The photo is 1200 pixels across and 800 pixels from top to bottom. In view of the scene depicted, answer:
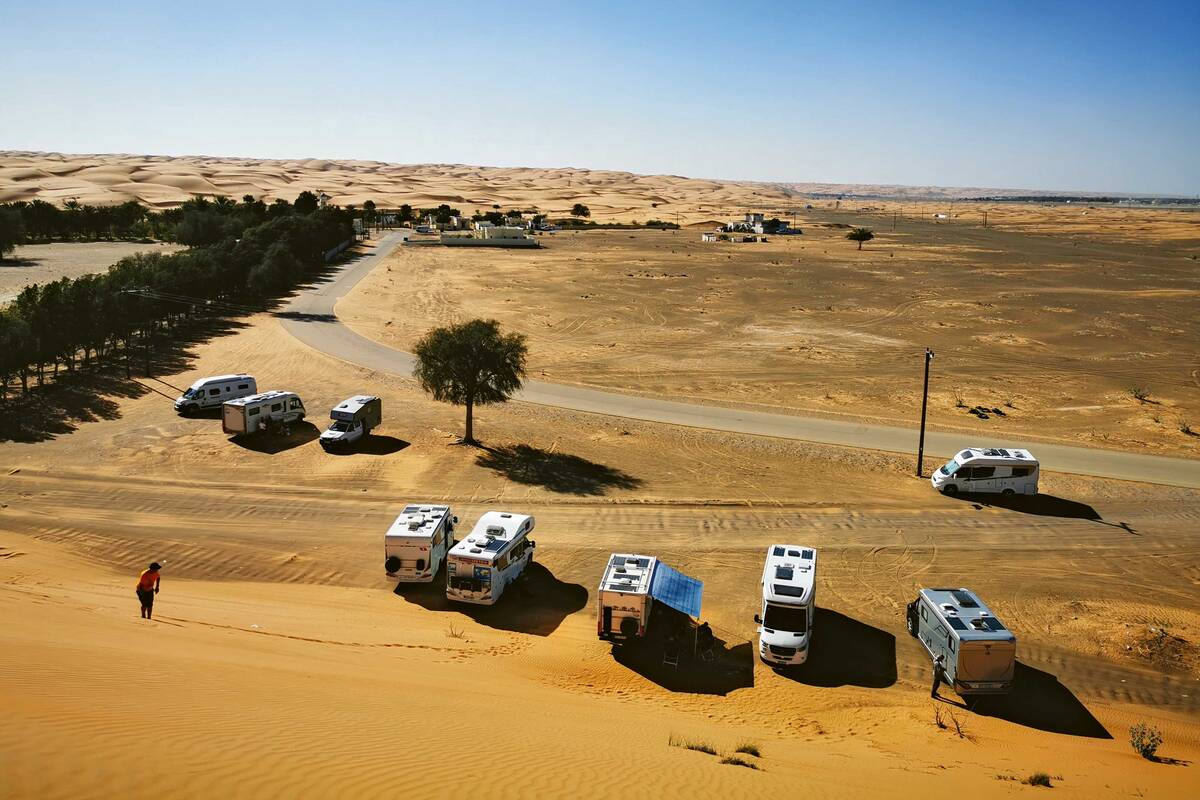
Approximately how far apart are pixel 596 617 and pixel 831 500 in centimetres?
1147

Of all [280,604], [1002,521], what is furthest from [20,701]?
[1002,521]

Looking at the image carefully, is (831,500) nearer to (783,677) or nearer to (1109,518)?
(1109,518)

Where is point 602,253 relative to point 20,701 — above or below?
above

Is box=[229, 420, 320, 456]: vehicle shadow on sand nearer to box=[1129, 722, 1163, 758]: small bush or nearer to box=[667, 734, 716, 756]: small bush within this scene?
box=[667, 734, 716, 756]: small bush

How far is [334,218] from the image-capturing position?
105m

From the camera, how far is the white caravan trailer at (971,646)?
1727cm

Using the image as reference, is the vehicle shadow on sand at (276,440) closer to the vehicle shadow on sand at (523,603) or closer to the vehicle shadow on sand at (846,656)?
the vehicle shadow on sand at (523,603)

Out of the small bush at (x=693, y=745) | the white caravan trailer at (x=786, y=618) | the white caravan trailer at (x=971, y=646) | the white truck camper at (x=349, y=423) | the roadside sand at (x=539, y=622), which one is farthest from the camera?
the white truck camper at (x=349, y=423)

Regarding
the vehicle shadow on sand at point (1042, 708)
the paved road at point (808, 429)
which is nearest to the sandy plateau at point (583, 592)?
the vehicle shadow on sand at point (1042, 708)

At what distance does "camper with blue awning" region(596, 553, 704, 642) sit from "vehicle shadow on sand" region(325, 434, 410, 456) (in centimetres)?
1596

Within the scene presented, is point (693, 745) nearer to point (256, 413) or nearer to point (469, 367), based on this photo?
point (469, 367)

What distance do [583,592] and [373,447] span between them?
14923 mm

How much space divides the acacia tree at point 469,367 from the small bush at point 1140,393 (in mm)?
32465

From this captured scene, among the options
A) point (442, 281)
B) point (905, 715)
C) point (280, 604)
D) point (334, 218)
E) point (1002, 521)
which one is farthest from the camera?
point (334, 218)
